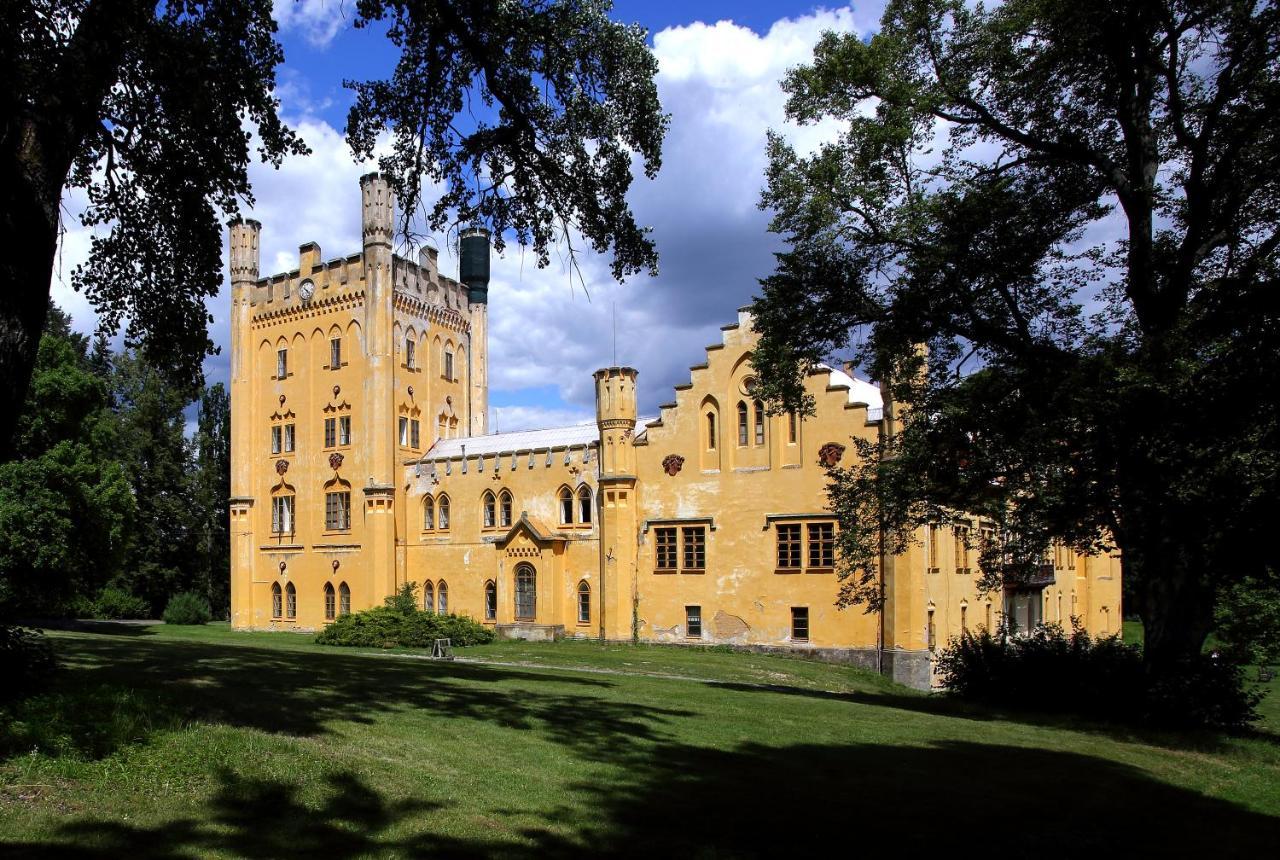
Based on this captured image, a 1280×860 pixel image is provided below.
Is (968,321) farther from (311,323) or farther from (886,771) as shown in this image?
(311,323)

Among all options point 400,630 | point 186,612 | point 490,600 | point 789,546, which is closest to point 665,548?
point 789,546

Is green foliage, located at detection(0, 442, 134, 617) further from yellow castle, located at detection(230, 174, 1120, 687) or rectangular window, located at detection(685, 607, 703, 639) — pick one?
rectangular window, located at detection(685, 607, 703, 639)

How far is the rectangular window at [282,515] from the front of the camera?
4694 centimetres

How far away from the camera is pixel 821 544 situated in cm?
3309

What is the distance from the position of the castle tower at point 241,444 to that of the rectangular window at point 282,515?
4.37 ft

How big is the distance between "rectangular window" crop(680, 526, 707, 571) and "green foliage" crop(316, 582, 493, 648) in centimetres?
832

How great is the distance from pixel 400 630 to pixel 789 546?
14306 millimetres

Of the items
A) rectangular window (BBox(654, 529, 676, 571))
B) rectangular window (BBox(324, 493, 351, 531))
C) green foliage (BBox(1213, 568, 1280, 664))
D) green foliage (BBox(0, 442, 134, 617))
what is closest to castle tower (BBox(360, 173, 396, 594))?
rectangular window (BBox(324, 493, 351, 531))

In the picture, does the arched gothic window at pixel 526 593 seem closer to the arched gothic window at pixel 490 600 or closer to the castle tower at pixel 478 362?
the arched gothic window at pixel 490 600

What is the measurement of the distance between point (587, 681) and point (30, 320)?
14159 mm

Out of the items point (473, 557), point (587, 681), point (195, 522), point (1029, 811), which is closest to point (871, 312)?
point (587, 681)

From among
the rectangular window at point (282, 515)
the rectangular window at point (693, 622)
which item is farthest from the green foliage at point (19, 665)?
the rectangular window at point (282, 515)

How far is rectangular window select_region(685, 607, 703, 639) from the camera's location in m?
35.2

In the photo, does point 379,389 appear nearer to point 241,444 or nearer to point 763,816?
point 241,444
